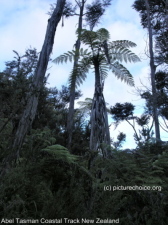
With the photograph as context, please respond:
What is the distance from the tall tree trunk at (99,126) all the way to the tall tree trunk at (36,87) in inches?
43.4

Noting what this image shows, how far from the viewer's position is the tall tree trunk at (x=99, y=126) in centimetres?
301

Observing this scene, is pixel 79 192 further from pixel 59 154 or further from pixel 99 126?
pixel 99 126

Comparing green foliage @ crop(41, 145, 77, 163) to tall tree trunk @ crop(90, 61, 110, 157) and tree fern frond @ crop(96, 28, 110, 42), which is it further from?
tree fern frond @ crop(96, 28, 110, 42)

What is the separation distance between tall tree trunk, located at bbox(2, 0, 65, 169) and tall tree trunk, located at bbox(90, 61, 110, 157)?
1102 mm

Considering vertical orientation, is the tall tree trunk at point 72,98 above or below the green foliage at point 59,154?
above

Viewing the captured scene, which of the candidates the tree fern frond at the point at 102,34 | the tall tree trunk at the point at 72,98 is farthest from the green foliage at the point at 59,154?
the tree fern frond at the point at 102,34

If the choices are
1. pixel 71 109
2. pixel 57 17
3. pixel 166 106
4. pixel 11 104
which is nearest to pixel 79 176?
pixel 11 104

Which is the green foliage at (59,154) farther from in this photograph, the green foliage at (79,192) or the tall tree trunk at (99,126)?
the tall tree trunk at (99,126)

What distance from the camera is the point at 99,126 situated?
321 cm

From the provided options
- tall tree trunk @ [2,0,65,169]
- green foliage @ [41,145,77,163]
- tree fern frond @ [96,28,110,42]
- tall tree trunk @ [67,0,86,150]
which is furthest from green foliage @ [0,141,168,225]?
tree fern frond @ [96,28,110,42]

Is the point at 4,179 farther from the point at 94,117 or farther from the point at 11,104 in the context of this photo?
the point at 94,117

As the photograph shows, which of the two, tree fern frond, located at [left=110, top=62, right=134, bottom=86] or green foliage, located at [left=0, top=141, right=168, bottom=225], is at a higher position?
tree fern frond, located at [left=110, top=62, right=134, bottom=86]

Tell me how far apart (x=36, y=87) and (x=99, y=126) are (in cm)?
132

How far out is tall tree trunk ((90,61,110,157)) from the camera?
3012 mm
